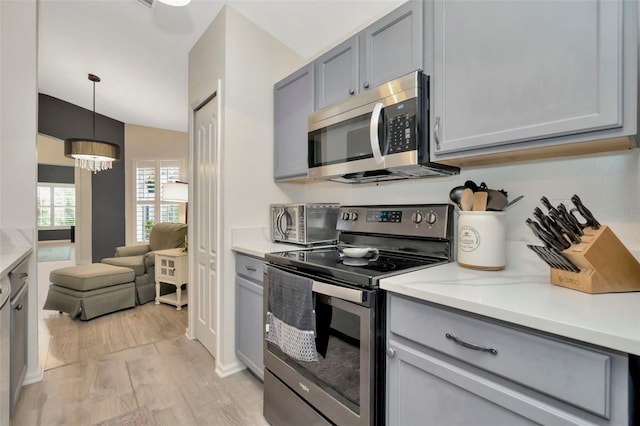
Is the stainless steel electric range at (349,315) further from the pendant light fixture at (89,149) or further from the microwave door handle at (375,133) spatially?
the pendant light fixture at (89,149)

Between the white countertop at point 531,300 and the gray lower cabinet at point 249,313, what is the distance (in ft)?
3.43

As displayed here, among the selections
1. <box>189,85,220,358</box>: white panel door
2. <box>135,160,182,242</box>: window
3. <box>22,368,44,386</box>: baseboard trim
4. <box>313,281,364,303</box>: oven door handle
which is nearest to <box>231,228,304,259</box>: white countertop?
<box>189,85,220,358</box>: white panel door

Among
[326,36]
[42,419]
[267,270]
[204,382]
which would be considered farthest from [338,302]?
[326,36]

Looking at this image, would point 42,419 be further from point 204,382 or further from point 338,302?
point 338,302

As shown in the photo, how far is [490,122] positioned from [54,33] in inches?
165

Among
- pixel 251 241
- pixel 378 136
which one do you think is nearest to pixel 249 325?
pixel 251 241

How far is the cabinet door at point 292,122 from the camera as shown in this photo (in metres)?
2.07

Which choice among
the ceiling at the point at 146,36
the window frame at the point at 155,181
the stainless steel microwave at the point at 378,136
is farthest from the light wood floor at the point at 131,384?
the window frame at the point at 155,181

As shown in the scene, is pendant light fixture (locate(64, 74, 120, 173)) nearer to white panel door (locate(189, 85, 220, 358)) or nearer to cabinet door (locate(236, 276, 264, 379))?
white panel door (locate(189, 85, 220, 358))

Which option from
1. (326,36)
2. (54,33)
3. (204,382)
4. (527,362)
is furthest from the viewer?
(54,33)

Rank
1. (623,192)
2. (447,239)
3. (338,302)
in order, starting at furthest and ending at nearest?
1. (447,239)
2. (338,302)
3. (623,192)

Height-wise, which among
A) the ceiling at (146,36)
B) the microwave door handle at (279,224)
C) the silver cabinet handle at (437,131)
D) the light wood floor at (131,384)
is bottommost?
the light wood floor at (131,384)

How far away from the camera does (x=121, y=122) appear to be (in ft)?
18.8

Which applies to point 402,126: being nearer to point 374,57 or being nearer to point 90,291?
point 374,57
